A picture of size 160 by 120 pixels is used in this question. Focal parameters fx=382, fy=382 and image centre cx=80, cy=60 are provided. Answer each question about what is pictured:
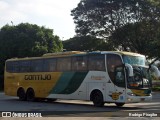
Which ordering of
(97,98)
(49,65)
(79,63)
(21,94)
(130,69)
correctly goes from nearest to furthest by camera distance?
(130,69)
(97,98)
(79,63)
(49,65)
(21,94)

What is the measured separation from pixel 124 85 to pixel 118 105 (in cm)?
239

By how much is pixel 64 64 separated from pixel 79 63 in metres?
1.47

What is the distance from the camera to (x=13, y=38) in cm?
5400

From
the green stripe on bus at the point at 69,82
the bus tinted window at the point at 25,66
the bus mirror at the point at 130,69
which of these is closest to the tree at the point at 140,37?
the bus tinted window at the point at 25,66

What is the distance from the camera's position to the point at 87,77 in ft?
72.9

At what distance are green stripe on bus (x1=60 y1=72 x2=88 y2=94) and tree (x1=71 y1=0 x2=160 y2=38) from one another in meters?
24.5

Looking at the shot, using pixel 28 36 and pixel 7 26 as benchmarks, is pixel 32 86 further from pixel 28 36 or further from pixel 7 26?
pixel 7 26

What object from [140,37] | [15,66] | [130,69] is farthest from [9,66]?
[140,37]

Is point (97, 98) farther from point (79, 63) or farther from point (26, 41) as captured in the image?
point (26, 41)

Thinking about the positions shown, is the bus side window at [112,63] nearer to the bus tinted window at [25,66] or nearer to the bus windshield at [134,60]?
the bus windshield at [134,60]

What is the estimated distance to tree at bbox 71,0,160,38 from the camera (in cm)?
4641

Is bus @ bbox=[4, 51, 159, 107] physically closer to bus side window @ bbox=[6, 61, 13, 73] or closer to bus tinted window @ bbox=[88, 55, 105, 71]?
bus tinted window @ bbox=[88, 55, 105, 71]

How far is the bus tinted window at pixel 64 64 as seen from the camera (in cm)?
2367

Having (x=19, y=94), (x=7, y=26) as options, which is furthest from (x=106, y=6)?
(x=19, y=94)
